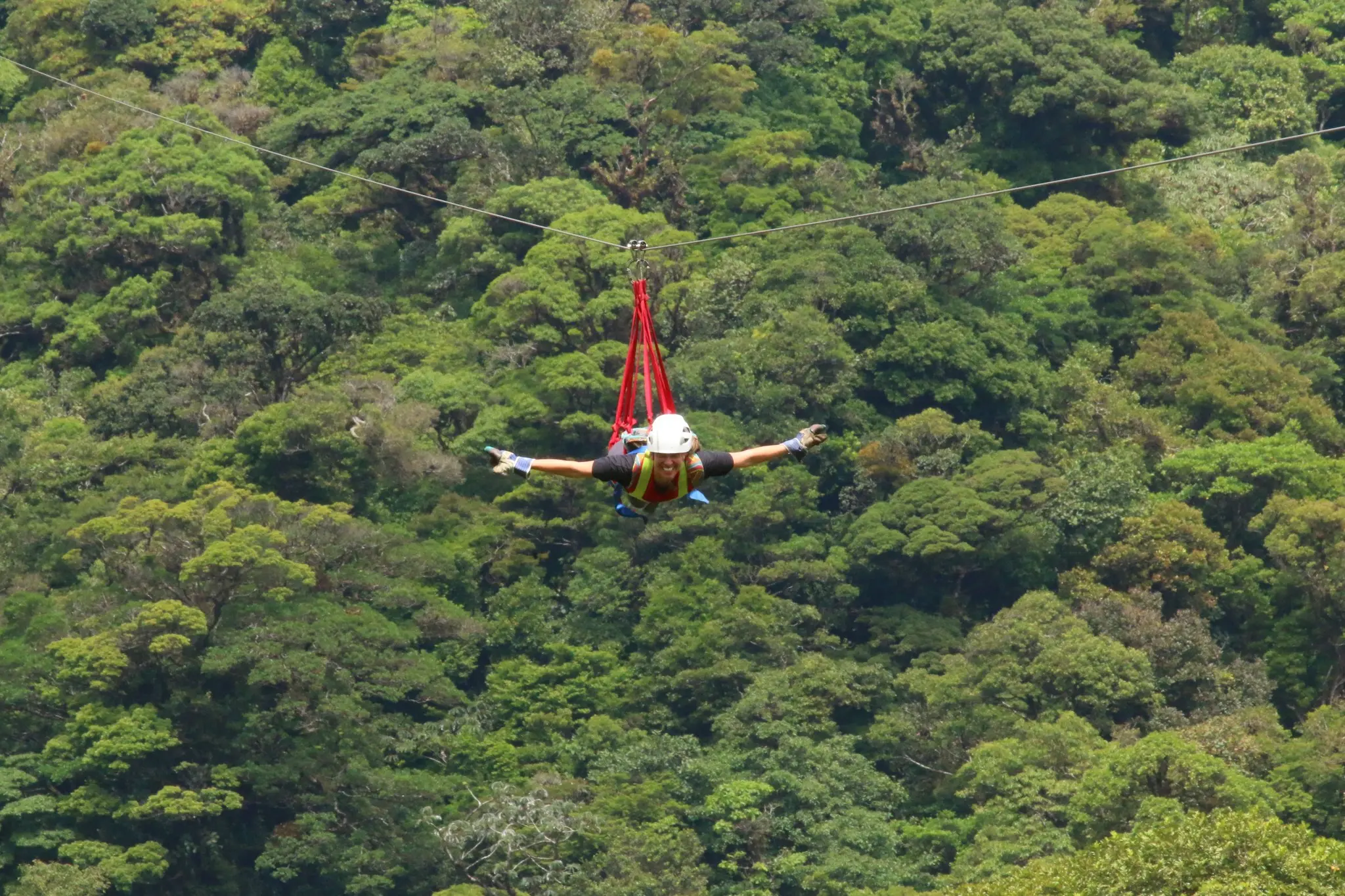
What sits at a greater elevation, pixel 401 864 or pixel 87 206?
pixel 87 206

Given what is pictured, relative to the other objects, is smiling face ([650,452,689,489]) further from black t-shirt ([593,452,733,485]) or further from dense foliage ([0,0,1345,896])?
dense foliage ([0,0,1345,896])

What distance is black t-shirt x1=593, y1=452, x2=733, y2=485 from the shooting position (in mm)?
15516

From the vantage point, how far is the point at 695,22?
48781 mm

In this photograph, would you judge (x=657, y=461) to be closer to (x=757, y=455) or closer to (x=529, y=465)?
(x=757, y=455)

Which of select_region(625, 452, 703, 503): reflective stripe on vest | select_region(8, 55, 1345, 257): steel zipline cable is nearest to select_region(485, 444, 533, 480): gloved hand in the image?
select_region(625, 452, 703, 503): reflective stripe on vest

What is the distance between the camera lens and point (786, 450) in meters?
15.8

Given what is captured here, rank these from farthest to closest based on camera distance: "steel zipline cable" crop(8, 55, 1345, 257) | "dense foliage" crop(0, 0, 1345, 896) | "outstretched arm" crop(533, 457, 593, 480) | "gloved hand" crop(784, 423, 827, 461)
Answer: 1. "dense foliage" crop(0, 0, 1345, 896)
2. "steel zipline cable" crop(8, 55, 1345, 257)
3. "gloved hand" crop(784, 423, 827, 461)
4. "outstretched arm" crop(533, 457, 593, 480)

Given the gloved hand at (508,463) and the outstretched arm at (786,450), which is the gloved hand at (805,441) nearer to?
the outstretched arm at (786,450)

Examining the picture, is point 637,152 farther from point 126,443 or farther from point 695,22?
point 126,443

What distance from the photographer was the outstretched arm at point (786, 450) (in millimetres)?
15656

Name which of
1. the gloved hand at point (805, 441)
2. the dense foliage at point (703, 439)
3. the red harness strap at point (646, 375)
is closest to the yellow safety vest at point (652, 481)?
the red harness strap at point (646, 375)

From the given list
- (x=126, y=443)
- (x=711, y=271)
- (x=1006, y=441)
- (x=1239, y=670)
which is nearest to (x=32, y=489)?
(x=126, y=443)

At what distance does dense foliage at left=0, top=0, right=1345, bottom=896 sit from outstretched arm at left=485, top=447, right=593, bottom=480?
11584 millimetres

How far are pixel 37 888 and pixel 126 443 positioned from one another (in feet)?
26.2
